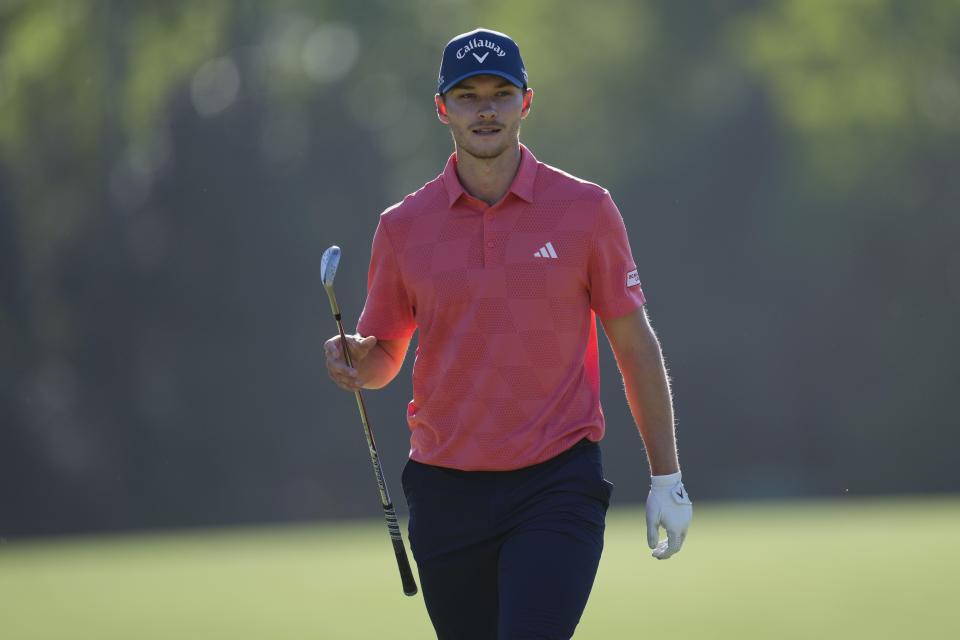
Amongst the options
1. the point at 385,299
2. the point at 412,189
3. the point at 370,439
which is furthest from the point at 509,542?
the point at 412,189

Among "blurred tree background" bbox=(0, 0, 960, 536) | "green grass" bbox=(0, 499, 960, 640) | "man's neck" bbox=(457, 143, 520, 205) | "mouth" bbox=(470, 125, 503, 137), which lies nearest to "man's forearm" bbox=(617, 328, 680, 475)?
"man's neck" bbox=(457, 143, 520, 205)

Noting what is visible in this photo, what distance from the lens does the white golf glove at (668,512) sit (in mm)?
4883

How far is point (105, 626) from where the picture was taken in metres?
10.8

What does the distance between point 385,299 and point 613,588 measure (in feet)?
25.8

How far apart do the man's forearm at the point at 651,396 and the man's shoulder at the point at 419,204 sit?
687 mm

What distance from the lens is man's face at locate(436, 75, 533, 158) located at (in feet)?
16.0

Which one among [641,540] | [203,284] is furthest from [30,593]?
[203,284]

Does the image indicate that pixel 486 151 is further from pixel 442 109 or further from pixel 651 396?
pixel 651 396

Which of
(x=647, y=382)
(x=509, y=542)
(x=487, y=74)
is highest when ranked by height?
(x=487, y=74)

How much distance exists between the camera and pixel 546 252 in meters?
4.79

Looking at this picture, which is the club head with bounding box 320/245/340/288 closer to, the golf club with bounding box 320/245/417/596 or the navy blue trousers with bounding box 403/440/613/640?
the golf club with bounding box 320/245/417/596

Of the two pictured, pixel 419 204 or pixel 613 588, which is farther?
pixel 613 588

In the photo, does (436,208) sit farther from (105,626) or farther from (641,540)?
(641,540)

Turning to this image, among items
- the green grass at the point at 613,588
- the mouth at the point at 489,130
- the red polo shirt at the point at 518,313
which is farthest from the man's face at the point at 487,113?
the green grass at the point at 613,588
